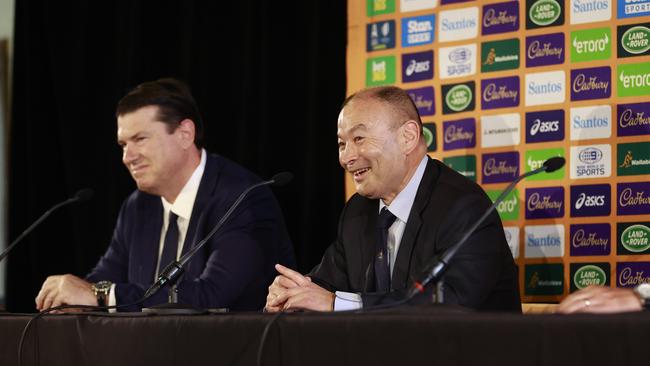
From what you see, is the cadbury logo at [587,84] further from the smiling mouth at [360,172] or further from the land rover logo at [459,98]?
the smiling mouth at [360,172]

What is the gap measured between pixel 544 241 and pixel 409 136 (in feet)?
2.70

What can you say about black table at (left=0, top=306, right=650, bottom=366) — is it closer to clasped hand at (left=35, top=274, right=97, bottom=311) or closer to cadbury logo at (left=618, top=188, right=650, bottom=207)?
clasped hand at (left=35, top=274, right=97, bottom=311)

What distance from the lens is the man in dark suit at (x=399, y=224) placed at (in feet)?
9.54

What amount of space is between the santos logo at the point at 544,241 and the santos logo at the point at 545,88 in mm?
502

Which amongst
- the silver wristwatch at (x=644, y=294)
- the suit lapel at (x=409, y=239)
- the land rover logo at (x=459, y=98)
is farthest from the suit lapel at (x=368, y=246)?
the silver wristwatch at (x=644, y=294)

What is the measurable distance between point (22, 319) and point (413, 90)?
83.3 inches

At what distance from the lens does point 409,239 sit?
3068 millimetres

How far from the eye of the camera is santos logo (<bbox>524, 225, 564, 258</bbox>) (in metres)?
3.69

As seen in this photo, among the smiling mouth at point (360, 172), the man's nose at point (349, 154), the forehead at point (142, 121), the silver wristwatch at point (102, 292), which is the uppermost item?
the forehead at point (142, 121)

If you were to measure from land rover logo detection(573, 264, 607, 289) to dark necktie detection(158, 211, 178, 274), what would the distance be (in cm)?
162

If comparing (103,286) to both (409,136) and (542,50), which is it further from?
(542,50)

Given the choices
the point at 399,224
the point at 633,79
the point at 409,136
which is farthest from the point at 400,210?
the point at 633,79

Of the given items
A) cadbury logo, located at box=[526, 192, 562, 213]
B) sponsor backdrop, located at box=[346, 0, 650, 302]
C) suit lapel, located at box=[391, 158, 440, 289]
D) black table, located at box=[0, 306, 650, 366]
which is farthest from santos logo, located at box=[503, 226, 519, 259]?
black table, located at box=[0, 306, 650, 366]

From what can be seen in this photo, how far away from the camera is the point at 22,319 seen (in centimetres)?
260
